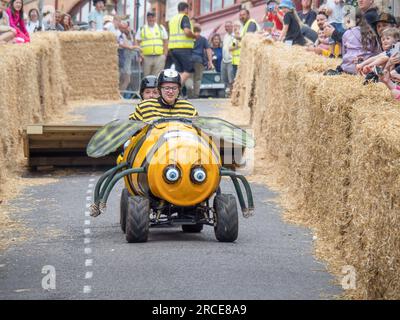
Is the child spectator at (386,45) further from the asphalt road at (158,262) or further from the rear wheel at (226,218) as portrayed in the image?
the rear wheel at (226,218)

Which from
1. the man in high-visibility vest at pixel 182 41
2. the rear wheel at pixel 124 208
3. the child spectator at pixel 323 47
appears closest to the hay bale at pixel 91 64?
the man in high-visibility vest at pixel 182 41

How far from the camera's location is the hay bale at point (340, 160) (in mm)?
9844

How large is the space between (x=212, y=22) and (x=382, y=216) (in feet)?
124

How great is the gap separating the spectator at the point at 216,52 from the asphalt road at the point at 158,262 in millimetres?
20617

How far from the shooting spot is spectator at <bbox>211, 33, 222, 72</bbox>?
36.5 m

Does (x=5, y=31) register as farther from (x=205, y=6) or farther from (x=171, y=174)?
(x=205, y=6)

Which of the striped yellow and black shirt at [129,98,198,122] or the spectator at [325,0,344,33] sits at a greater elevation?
the spectator at [325,0,344,33]

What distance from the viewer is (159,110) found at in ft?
46.8

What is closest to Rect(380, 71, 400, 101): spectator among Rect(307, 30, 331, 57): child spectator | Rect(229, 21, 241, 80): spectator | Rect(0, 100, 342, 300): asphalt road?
Rect(0, 100, 342, 300): asphalt road

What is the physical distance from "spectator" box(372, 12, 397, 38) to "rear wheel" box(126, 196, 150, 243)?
3.83 metres

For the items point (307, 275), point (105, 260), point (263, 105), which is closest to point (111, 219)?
point (105, 260)

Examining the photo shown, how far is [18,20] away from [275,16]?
565 centimetres

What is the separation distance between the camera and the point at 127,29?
117ft

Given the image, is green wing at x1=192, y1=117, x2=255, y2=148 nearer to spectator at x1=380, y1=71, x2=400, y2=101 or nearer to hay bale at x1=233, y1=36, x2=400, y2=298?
hay bale at x1=233, y1=36, x2=400, y2=298
